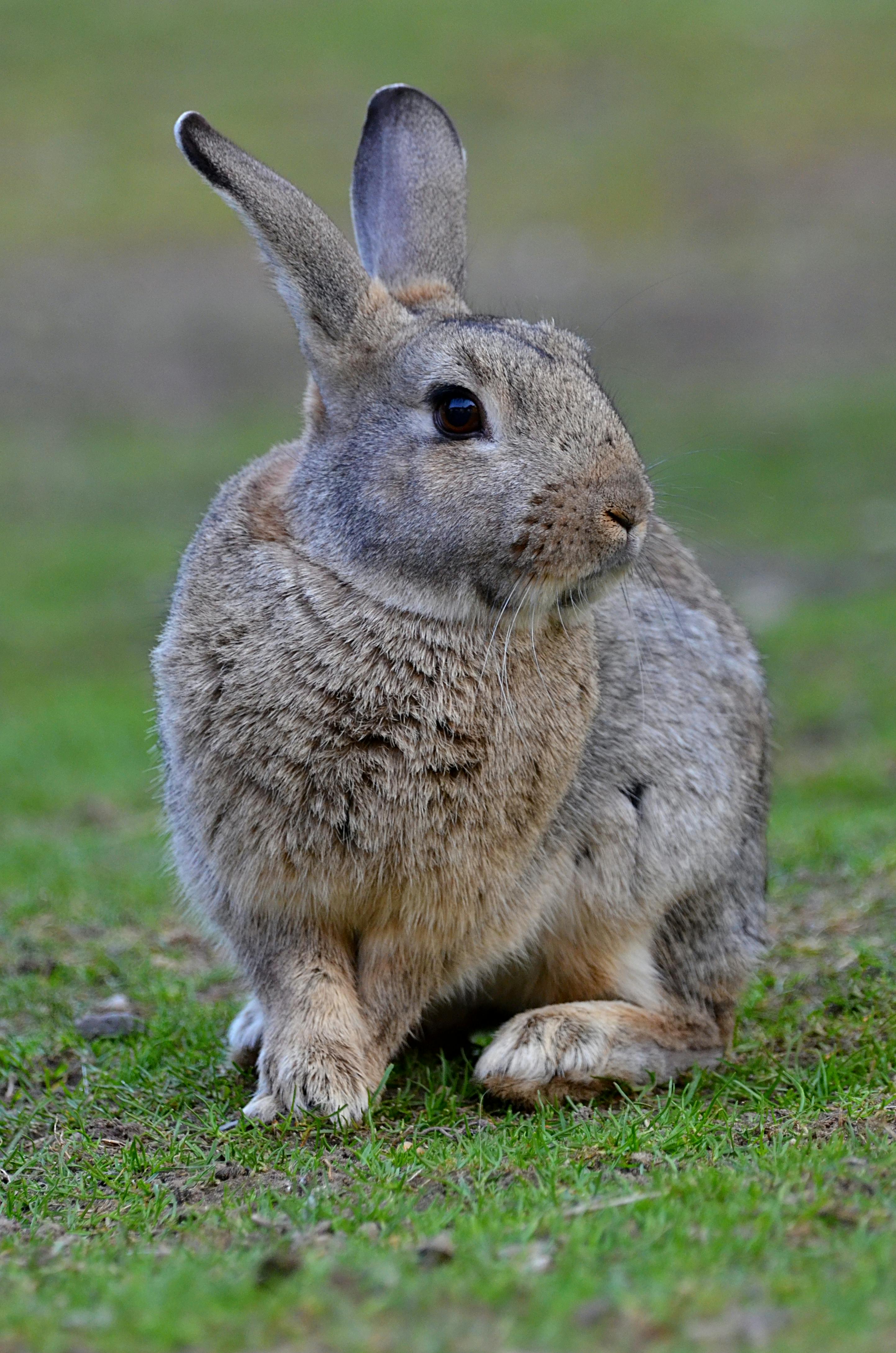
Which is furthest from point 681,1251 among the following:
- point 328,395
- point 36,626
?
point 36,626

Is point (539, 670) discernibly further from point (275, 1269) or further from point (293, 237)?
point (275, 1269)

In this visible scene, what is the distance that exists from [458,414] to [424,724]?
30.6 inches

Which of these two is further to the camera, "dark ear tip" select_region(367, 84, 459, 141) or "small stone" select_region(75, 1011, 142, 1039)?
"dark ear tip" select_region(367, 84, 459, 141)

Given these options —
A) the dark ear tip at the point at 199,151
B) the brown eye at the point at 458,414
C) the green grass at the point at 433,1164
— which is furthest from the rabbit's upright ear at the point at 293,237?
the green grass at the point at 433,1164

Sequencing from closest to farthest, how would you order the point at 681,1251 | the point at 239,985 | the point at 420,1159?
the point at 681,1251, the point at 420,1159, the point at 239,985

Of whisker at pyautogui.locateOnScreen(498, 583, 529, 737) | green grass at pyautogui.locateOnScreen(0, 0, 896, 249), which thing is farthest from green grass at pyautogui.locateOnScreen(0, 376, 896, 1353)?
green grass at pyautogui.locateOnScreen(0, 0, 896, 249)

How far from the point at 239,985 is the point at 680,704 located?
1.87 metres

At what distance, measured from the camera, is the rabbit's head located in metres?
4.01

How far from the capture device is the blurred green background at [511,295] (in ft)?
35.1

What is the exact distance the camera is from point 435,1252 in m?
2.89

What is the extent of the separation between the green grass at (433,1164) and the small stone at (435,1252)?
11 mm

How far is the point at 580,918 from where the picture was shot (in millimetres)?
4598

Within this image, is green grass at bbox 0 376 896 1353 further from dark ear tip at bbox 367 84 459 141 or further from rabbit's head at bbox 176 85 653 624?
dark ear tip at bbox 367 84 459 141

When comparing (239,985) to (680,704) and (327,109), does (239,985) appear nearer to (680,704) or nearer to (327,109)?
(680,704)
